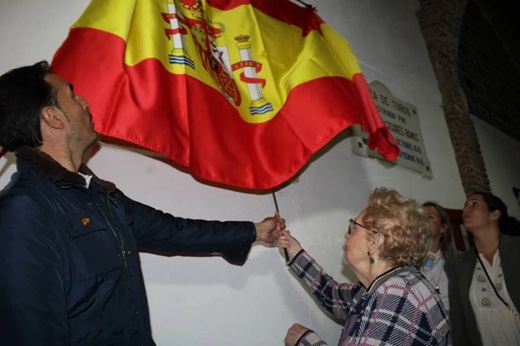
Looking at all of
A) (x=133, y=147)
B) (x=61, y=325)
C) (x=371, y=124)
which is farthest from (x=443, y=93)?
(x=61, y=325)

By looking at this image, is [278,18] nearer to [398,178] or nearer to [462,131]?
[398,178]

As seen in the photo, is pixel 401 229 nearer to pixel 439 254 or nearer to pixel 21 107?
pixel 21 107

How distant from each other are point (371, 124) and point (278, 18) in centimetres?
80

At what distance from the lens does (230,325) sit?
194 cm

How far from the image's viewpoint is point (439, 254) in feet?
9.34

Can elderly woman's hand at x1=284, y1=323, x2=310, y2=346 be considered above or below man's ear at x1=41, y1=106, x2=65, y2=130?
below

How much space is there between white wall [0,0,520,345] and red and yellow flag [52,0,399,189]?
0.96ft

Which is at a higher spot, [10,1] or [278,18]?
[278,18]

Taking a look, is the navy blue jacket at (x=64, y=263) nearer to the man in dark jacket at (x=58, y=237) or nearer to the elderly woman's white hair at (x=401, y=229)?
the man in dark jacket at (x=58, y=237)

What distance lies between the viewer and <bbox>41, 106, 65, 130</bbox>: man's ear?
1297mm

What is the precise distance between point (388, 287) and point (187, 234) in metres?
0.80

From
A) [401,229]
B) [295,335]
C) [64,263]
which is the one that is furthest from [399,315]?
[64,263]

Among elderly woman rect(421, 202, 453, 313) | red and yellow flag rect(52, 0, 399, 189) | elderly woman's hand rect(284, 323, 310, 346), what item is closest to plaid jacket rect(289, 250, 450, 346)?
elderly woman's hand rect(284, 323, 310, 346)

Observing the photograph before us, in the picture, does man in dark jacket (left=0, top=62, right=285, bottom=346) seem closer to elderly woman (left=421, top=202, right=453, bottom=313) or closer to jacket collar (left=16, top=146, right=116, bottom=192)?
jacket collar (left=16, top=146, right=116, bottom=192)
